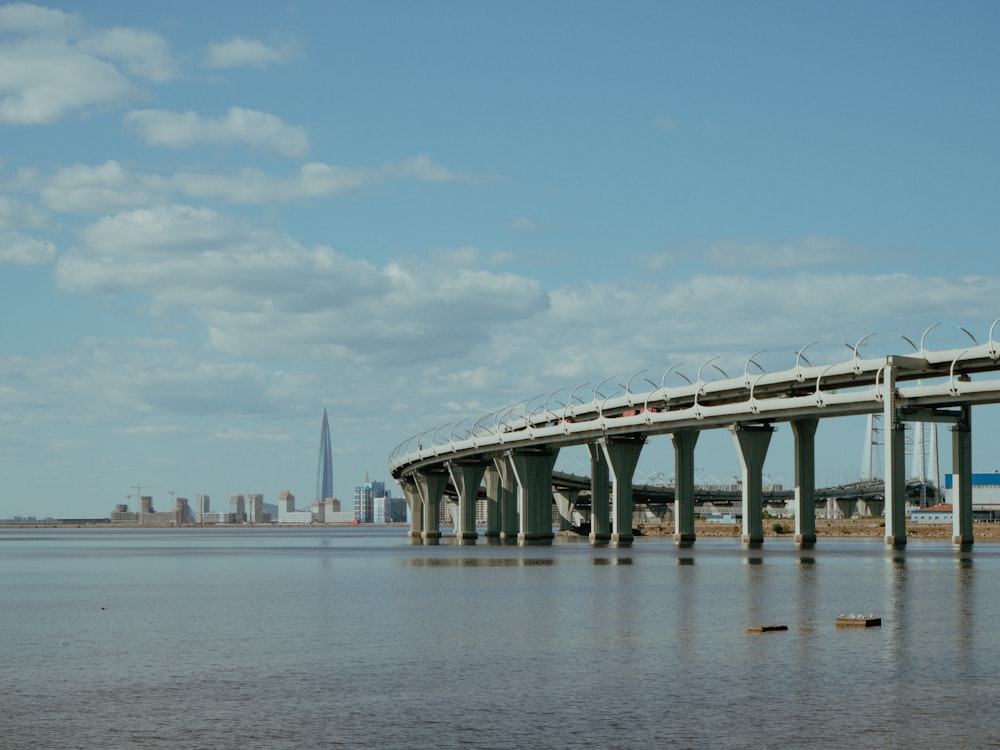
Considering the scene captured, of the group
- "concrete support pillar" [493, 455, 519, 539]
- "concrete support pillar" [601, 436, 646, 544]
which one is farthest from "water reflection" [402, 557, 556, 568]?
"concrete support pillar" [493, 455, 519, 539]

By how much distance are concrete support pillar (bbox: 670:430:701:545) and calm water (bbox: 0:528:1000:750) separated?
72.4 meters

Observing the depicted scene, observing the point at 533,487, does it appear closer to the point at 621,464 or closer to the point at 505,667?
the point at 621,464

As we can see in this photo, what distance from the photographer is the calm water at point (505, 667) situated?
2498 cm

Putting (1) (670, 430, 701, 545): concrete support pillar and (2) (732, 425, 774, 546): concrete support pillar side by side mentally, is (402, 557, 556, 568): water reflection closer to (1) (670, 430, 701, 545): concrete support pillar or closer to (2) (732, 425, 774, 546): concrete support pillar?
(2) (732, 425, 774, 546): concrete support pillar

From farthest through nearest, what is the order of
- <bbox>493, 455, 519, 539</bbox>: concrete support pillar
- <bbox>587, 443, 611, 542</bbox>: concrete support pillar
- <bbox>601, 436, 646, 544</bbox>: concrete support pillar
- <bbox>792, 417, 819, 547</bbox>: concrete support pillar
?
<bbox>493, 455, 519, 539</bbox>: concrete support pillar < <bbox>587, 443, 611, 542</bbox>: concrete support pillar < <bbox>601, 436, 646, 544</bbox>: concrete support pillar < <bbox>792, 417, 819, 547</bbox>: concrete support pillar

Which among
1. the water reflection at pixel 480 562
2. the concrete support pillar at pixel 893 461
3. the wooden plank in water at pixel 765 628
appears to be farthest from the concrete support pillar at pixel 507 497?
the wooden plank in water at pixel 765 628

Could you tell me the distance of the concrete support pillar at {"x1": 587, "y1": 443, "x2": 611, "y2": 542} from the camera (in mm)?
155250

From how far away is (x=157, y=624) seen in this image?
4750 centimetres

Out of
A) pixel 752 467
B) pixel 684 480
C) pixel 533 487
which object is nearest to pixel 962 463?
pixel 752 467

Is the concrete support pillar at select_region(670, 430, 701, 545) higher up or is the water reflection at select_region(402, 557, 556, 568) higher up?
the concrete support pillar at select_region(670, 430, 701, 545)

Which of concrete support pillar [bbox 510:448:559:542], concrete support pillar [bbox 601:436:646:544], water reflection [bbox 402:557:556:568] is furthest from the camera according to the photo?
concrete support pillar [bbox 510:448:559:542]

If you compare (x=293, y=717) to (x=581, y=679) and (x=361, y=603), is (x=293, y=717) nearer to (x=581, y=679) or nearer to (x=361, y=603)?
(x=581, y=679)

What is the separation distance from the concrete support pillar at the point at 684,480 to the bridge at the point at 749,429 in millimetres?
105

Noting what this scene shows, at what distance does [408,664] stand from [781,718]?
38.8 feet
